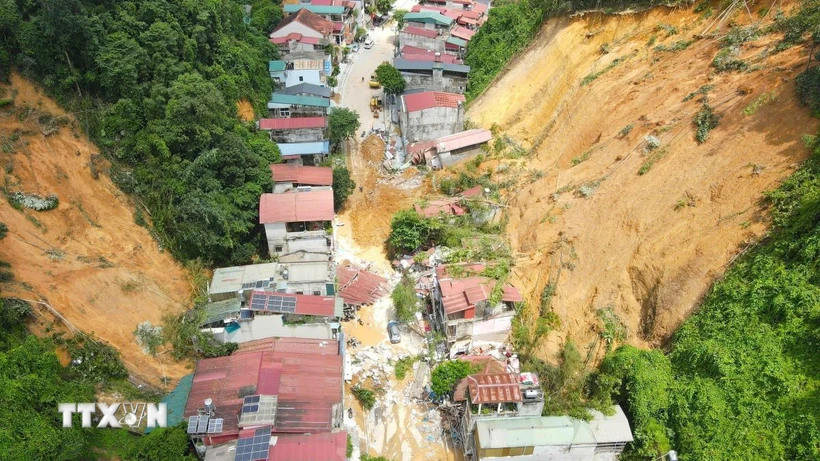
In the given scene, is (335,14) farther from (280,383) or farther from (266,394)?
(266,394)

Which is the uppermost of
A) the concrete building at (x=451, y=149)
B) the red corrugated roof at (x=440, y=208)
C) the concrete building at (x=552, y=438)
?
the concrete building at (x=451, y=149)

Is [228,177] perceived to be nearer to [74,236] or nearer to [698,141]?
[74,236]

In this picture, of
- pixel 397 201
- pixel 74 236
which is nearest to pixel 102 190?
pixel 74 236

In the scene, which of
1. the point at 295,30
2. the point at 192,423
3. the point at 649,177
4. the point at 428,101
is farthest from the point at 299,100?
the point at 192,423

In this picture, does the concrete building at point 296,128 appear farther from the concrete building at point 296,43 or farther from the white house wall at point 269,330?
the white house wall at point 269,330

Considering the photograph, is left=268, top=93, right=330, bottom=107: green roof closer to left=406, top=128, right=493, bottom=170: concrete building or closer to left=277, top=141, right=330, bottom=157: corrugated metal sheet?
left=277, top=141, right=330, bottom=157: corrugated metal sheet

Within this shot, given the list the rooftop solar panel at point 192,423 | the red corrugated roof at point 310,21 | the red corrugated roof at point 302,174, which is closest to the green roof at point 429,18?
the red corrugated roof at point 310,21
